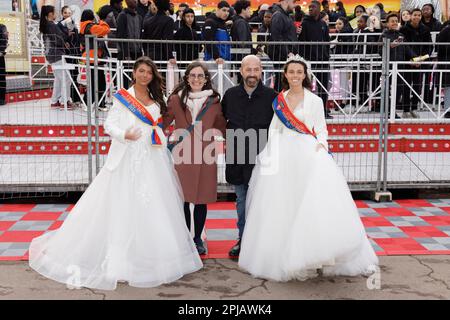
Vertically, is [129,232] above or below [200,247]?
above

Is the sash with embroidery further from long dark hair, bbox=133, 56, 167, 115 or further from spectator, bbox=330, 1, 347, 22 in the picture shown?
spectator, bbox=330, 1, 347, 22

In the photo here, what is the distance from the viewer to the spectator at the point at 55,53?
28.9 feet

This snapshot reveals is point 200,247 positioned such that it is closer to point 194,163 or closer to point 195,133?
point 194,163

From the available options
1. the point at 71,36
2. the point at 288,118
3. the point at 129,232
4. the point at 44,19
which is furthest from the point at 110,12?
the point at 129,232

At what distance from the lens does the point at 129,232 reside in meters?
4.12

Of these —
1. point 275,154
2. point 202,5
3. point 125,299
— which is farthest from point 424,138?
point 202,5

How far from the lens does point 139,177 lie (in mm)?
4215

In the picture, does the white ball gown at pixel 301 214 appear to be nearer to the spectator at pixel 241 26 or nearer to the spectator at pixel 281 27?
the spectator at pixel 281 27

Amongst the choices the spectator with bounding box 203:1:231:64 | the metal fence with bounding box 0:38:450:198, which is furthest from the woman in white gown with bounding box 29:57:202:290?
the spectator with bounding box 203:1:231:64

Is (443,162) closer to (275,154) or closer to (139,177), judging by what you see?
(275,154)

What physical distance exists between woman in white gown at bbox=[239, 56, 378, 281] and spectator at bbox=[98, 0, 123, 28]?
622 centimetres

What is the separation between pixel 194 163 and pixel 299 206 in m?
0.98

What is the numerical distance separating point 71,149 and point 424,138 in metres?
4.71

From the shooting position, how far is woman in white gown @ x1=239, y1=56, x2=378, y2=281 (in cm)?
381
